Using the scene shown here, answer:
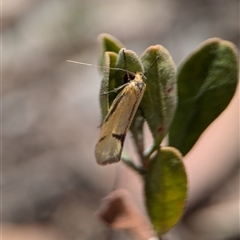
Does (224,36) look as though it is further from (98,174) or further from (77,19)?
(98,174)

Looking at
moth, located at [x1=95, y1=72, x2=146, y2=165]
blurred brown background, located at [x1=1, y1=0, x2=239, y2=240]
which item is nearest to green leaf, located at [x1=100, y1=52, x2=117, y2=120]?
moth, located at [x1=95, y1=72, x2=146, y2=165]

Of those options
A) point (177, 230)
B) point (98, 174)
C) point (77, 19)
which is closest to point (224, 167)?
point (177, 230)

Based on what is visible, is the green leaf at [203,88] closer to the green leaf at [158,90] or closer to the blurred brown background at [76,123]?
the green leaf at [158,90]

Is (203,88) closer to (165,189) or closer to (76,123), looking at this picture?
(165,189)

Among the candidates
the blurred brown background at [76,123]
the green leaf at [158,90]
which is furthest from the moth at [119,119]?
the blurred brown background at [76,123]

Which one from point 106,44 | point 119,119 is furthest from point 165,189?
point 106,44

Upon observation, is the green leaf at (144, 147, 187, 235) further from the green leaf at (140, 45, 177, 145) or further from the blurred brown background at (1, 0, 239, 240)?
the blurred brown background at (1, 0, 239, 240)
